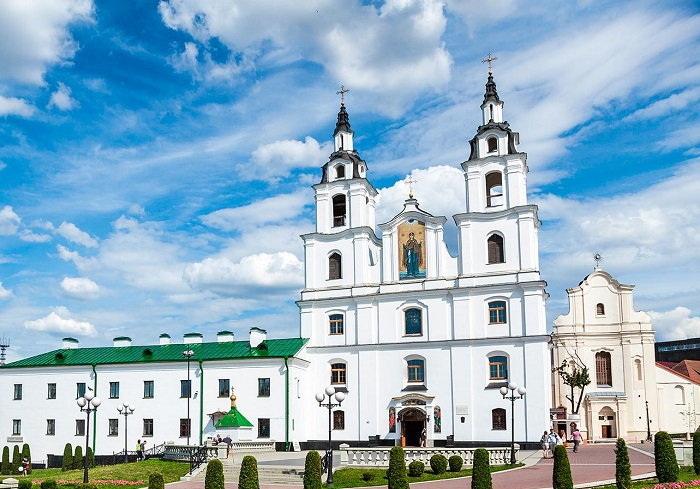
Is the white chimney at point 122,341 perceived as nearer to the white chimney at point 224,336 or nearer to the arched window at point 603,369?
the white chimney at point 224,336

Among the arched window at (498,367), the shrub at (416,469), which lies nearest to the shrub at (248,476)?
the shrub at (416,469)

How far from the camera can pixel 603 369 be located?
193 ft

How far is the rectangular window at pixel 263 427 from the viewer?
46156 mm

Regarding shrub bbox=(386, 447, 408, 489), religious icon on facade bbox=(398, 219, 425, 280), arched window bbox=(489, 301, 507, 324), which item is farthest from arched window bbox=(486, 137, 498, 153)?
shrub bbox=(386, 447, 408, 489)

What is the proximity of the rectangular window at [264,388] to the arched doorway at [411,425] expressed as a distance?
27.5ft

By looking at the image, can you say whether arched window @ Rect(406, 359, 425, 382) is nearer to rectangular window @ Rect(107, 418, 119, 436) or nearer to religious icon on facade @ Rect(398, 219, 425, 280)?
religious icon on facade @ Rect(398, 219, 425, 280)

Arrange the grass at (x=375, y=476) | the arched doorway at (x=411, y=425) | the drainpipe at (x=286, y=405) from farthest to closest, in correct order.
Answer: the arched doorway at (x=411, y=425)
the drainpipe at (x=286, y=405)
the grass at (x=375, y=476)

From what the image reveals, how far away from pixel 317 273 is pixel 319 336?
4231 millimetres

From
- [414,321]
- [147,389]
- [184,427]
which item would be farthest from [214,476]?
[147,389]

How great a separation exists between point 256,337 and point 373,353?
8361mm

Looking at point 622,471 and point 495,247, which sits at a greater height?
point 495,247

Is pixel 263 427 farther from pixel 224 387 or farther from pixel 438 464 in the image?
pixel 438 464

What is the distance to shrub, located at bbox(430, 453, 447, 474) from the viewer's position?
98.0 ft

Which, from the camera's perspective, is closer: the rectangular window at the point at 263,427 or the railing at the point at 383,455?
the railing at the point at 383,455
